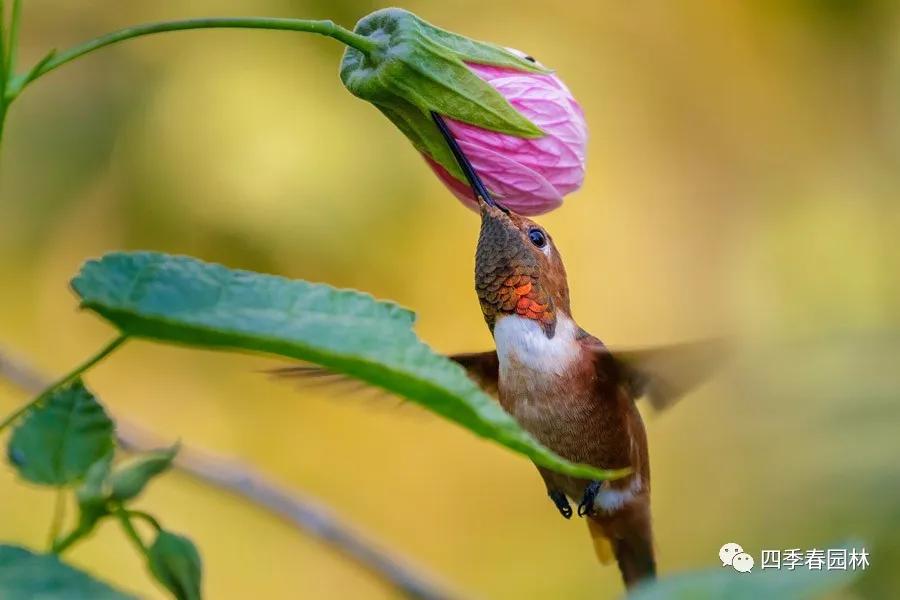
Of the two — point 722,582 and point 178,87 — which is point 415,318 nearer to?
point 722,582

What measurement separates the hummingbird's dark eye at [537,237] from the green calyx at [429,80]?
8cm

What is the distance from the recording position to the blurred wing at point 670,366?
981mm

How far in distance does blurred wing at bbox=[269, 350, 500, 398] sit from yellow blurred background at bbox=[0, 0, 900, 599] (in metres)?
0.96

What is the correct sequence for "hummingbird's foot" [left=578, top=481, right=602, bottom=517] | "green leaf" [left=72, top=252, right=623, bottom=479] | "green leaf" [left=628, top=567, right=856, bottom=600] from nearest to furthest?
"green leaf" [left=628, top=567, right=856, bottom=600], "green leaf" [left=72, top=252, right=623, bottom=479], "hummingbird's foot" [left=578, top=481, right=602, bottom=517]

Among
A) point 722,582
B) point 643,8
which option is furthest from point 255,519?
point 722,582

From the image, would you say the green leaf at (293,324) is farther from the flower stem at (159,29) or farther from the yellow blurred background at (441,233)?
the yellow blurred background at (441,233)

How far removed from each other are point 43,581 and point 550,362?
1.53 feet

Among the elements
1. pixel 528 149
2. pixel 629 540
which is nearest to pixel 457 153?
pixel 528 149

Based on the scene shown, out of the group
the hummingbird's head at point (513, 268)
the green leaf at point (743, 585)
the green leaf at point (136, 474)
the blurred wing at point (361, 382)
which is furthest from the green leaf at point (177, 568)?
the green leaf at point (743, 585)

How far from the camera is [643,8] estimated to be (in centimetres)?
279

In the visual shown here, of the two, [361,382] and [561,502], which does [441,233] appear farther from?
[361,382]

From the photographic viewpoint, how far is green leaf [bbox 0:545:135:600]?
2.16 feet

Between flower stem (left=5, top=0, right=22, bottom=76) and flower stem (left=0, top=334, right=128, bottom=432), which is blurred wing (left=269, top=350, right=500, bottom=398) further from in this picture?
flower stem (left=5, top=0, right=22, bottom=76)

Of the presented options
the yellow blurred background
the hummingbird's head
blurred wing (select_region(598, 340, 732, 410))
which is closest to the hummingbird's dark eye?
the hummingbird's head
